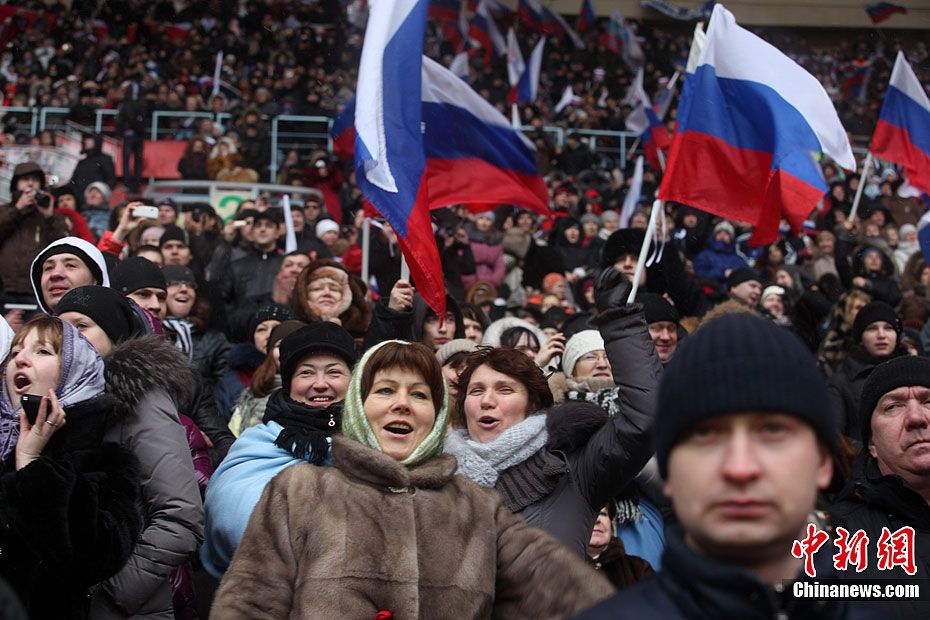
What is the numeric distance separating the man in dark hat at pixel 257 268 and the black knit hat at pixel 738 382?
21.1ft

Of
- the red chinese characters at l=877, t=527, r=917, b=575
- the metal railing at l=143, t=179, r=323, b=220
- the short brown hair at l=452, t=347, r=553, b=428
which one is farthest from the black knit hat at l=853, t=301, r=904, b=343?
the metal railing at l=143, t=179, r=323, b=220

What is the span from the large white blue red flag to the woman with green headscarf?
242 centimetres

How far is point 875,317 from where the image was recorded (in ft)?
24.0

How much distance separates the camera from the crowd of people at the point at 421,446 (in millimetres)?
2012

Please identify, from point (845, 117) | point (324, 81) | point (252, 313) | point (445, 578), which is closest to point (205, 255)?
point (252, 313)

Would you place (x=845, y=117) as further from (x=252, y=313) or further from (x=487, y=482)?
(x=487, y=482)

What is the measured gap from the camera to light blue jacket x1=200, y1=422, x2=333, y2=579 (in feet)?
12.3

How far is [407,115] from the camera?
610 centimetres

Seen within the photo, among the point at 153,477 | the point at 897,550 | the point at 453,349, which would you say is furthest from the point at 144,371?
the point at 897,550

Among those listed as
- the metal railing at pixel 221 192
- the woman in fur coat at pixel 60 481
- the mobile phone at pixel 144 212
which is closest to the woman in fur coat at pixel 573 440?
the woman in fur coat at pixel 60 481

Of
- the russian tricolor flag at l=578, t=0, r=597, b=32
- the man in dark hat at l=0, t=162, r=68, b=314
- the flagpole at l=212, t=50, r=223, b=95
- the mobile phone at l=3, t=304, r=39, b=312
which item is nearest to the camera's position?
the mobile phone at l=3, t=304, r=39, b=312

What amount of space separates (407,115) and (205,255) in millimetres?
3967

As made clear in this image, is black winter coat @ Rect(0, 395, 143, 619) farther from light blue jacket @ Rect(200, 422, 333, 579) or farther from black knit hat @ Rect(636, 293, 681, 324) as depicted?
black knit hat @ Rect(636, 293, 681, 324)

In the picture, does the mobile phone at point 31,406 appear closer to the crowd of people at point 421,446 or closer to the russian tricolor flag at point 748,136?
the crowd of people at point 421,446
